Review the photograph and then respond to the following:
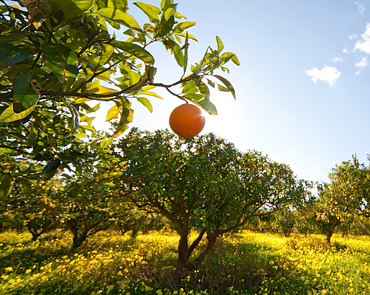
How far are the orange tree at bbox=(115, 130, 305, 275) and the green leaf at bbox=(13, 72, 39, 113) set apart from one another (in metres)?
5.07

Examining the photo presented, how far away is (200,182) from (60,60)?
19.5ft

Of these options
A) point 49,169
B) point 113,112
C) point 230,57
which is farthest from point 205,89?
point 49,169

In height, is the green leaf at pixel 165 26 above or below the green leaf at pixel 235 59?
below

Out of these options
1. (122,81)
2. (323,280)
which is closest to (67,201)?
(122,81)

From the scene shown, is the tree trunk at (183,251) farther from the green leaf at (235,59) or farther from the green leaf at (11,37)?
the green leaf at (11,37)

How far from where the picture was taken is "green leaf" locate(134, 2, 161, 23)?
841mm

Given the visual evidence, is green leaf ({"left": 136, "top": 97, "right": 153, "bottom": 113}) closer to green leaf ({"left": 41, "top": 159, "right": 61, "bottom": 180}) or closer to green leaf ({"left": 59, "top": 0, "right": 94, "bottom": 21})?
green leaf ({"left": 59, "top": 0, "right": 94, "bottom": 21})

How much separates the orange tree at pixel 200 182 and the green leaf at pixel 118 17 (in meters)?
5.04

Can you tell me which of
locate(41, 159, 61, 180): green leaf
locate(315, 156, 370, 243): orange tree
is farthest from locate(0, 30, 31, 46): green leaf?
Result: locate(315, 156, 370, 243): orange tree

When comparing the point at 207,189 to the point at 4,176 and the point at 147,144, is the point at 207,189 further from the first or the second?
the point at 4,176

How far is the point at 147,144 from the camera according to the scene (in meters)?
6.99

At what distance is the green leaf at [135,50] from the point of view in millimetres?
716

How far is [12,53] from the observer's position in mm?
562

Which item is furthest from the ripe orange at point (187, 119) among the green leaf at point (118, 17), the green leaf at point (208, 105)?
the green leaf at point (118, 17)
